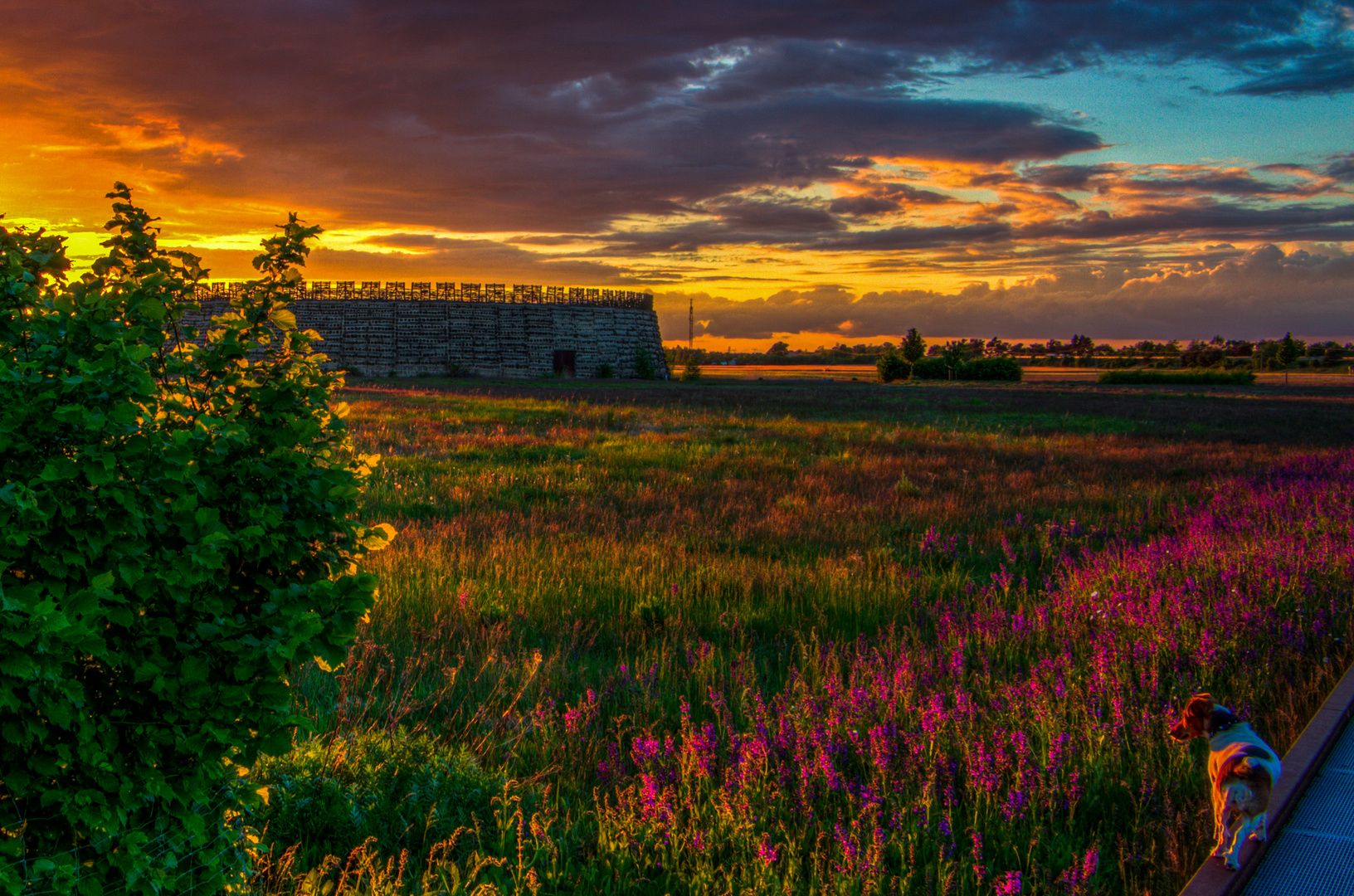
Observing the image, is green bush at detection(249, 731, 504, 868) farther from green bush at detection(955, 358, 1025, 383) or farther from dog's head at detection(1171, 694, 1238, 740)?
green bush at detection(955, 358, 1025, 383)

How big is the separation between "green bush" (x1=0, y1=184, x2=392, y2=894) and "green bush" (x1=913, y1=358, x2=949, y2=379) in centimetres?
8644

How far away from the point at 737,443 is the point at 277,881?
628 inches

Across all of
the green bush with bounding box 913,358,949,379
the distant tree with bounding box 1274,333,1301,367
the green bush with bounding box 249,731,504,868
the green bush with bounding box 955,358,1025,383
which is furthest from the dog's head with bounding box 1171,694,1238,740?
the distant tree with bounding box 1274,333,1301,367

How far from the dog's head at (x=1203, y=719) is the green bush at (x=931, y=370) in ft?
277

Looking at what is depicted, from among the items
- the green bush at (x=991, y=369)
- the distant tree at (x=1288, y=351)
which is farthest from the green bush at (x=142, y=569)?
the distant tree at (x=1288, y=351)

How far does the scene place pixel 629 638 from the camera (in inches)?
226

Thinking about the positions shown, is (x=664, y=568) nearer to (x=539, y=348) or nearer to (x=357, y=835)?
(x=357, y=835)

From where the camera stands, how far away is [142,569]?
2121 mm

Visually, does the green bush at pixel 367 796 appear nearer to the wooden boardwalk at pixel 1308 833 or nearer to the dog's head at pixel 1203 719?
the wooden boardwalk at pixel 1308 833

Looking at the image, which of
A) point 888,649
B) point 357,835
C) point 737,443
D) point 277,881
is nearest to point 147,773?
point 277,881

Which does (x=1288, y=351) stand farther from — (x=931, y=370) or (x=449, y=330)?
(x=449, y=330)

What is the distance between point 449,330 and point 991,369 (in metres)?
57.5

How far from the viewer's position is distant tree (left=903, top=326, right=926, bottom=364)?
87500 millimetres

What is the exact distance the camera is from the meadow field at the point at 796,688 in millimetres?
3156
